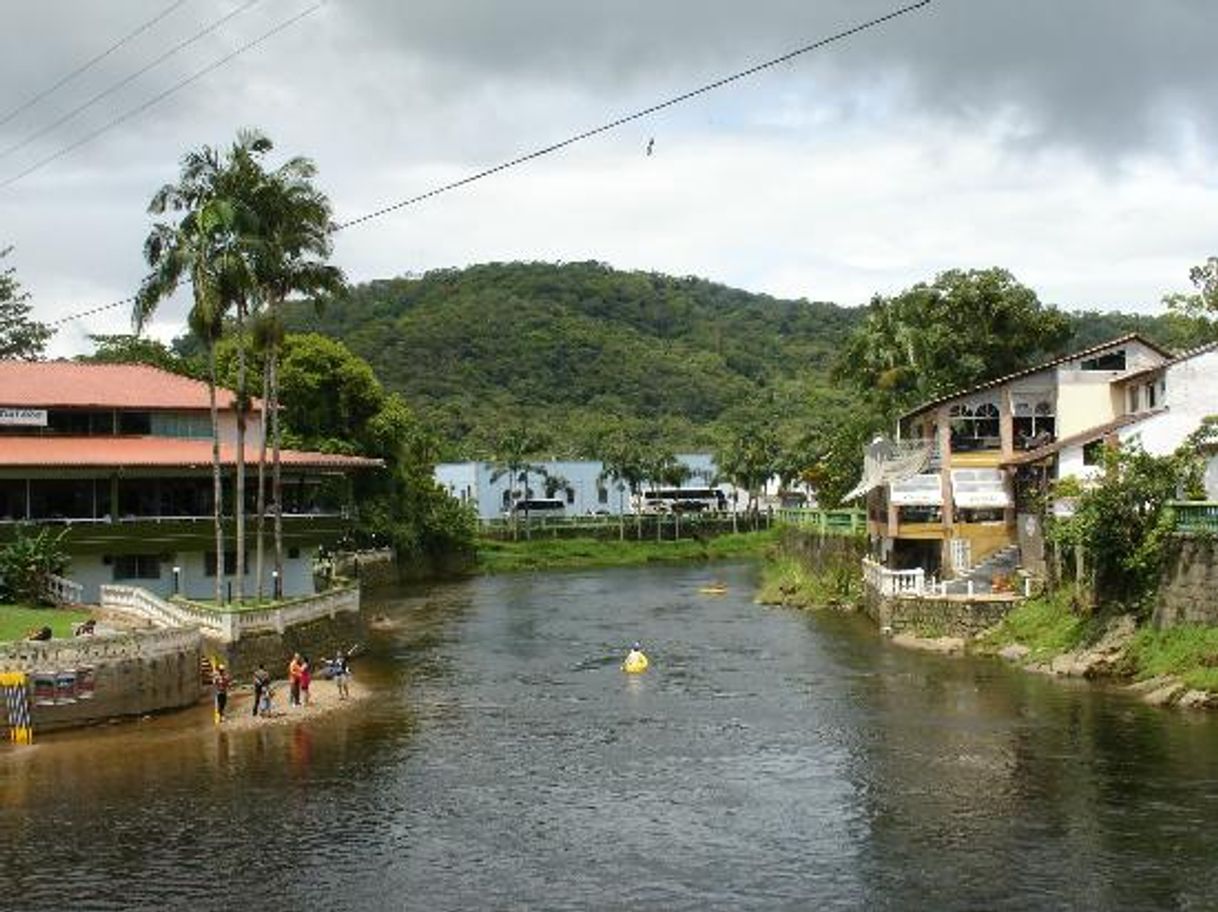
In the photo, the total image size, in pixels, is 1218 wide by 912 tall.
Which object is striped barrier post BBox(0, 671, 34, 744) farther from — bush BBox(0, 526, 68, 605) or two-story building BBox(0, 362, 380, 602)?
two-story building BBox(0, 362, 380, 602)

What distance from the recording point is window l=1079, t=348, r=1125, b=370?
69.8 metres

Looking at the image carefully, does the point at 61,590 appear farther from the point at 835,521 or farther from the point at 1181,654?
the point at 835,521

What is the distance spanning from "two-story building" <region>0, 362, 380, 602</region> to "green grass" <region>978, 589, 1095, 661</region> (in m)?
31.0

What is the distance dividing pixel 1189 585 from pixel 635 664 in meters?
20.8

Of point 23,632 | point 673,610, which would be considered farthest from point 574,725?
point 673,610

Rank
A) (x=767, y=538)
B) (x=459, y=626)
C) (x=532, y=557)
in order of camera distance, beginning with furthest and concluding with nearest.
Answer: (x=767, y=538) → (x=532, y=557) → (x=459, y=626)

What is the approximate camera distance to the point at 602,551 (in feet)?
447

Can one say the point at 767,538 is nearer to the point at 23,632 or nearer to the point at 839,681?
the point at 839,681

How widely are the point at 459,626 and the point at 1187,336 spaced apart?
45.9m

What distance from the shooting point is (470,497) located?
512 feet

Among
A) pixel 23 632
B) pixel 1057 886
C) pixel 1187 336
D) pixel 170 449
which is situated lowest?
pixel 1057 886

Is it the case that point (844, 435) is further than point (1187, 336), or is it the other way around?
point (844, 435)

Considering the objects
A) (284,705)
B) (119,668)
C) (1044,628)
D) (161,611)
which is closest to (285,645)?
(161,611)

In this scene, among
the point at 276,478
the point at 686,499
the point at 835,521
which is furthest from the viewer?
the point at 686,499
